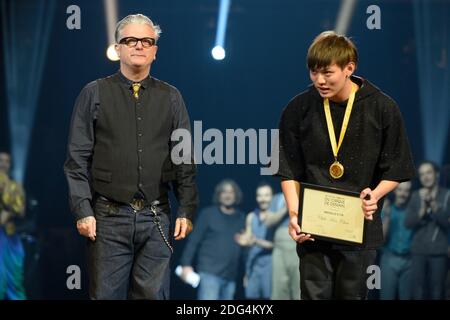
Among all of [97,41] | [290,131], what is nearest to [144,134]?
[290,131]

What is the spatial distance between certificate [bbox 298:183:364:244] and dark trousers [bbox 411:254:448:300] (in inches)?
107

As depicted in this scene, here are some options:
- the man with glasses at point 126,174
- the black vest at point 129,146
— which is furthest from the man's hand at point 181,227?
the black vest at point 129,146

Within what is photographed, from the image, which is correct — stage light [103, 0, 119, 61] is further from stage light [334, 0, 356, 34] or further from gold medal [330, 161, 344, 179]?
gold medal [330, 161, 344, 179]

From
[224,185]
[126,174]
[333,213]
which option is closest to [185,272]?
[224,185]

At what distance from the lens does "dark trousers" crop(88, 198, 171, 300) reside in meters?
3.22

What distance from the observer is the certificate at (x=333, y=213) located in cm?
301

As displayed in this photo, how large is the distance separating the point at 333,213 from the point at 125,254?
2.80ft

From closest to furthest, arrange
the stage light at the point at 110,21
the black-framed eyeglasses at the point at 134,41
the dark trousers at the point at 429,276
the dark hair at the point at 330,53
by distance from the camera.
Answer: the dark hair at the point at 330,53 → the black-framed eyeglasses at the point at 134,41 → the stage light at the point at 110,21 → the dark trousers at the point at 429,276

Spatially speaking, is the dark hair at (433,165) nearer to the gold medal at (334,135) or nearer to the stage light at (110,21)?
the stage light at (110,21)

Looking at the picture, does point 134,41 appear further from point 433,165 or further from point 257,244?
point 433,165

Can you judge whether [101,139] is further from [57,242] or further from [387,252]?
[387,252]

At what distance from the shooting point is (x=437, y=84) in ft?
18.7

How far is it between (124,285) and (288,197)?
76 cm

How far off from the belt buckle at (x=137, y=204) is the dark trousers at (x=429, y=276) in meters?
2.86
